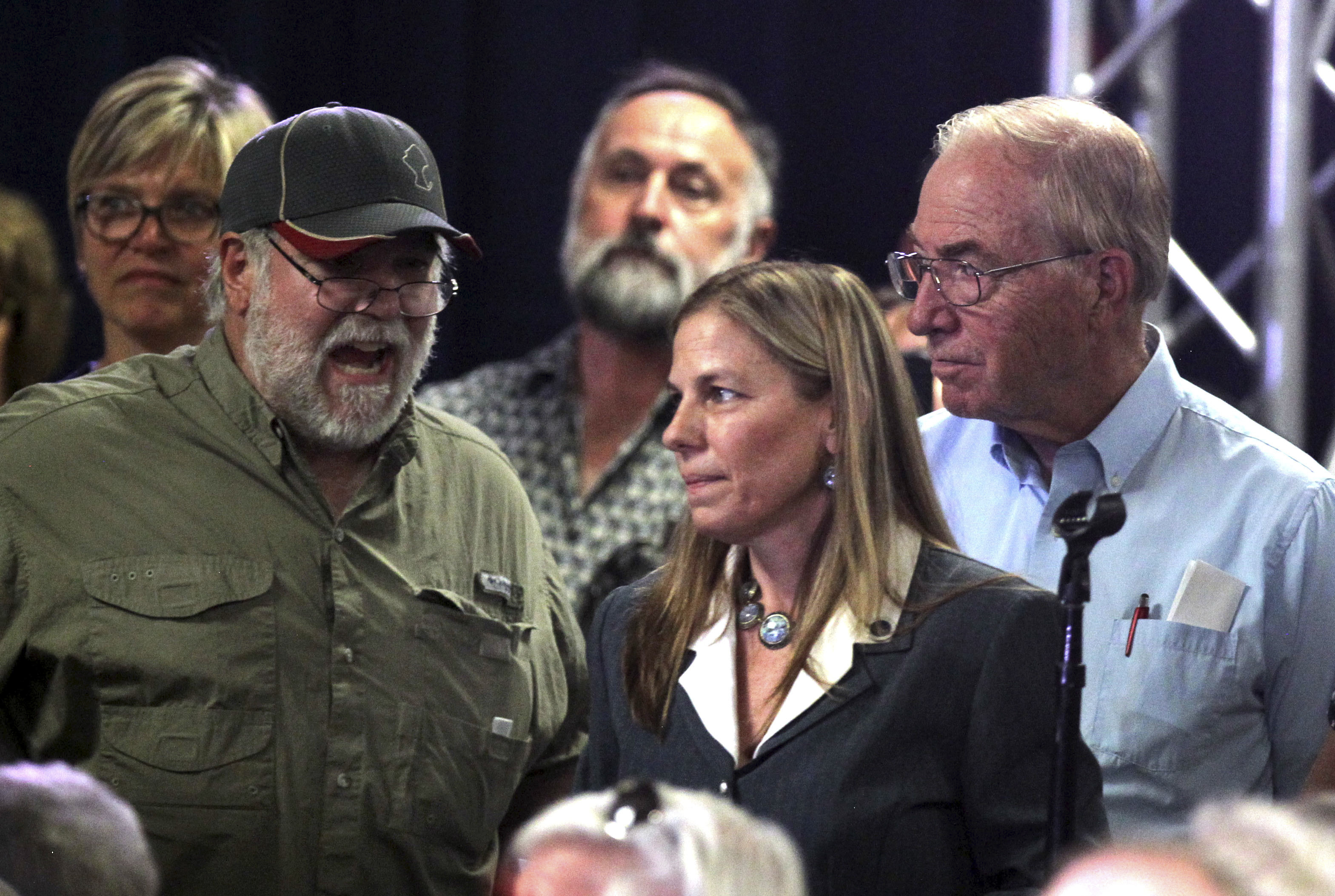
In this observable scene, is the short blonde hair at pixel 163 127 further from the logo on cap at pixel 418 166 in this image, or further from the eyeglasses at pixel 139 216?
the logo on cap at pixel 418 166

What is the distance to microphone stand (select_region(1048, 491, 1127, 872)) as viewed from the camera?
207cm

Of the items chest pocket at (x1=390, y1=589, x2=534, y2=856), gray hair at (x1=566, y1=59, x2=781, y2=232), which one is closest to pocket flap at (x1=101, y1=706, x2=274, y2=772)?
chest pocket at (x1=390, y1=589, x2=534, y2=856)

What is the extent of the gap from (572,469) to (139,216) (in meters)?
1.20

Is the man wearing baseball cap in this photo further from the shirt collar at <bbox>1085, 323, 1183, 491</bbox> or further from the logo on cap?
the shirt collar at <bbox>1085, 323, 1183, 491</bbox>

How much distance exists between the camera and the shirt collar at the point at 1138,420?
9.04 feet

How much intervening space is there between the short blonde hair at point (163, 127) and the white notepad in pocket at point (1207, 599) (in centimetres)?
194

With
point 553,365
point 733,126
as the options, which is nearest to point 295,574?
point 553,365

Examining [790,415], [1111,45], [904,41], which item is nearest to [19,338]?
[790,415]

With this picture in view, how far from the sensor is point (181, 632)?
103 inches

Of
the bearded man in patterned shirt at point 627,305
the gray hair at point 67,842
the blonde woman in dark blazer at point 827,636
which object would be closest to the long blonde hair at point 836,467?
the blonde woman in dark blazer at point 827,636

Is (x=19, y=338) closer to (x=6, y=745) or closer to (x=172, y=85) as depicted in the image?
(x=172, y=85)

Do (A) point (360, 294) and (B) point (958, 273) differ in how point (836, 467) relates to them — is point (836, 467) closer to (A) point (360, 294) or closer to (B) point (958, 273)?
(B) point (958, 273)

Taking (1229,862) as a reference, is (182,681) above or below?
below

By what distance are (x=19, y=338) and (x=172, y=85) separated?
0.71m
